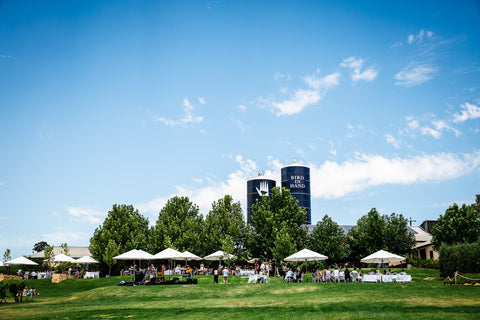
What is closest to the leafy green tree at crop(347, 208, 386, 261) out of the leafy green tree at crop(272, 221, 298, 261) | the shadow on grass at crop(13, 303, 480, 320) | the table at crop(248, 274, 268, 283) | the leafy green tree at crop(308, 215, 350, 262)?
the leafy green tree at crop(308, 215, 350, 262)

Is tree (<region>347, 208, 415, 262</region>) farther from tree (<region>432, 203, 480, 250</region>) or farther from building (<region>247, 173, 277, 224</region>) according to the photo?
building (<region>247, 173, 277, 224</region>)

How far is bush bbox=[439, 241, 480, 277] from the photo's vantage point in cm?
2703

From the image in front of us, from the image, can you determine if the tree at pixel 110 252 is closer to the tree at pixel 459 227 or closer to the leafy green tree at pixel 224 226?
the leafy green tree at pixel 224 226

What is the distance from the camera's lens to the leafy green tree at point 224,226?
155 feet

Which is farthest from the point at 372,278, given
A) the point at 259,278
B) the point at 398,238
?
the point at 398,238

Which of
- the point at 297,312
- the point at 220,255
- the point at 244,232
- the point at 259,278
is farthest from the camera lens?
the point at 244,232

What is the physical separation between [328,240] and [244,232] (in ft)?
32.4

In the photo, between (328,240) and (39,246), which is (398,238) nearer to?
(328,240)

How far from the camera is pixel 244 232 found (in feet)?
156

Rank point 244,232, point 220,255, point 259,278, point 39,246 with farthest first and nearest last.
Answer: point 39,246 → point 244,232 → point 220,255 → point 259,278

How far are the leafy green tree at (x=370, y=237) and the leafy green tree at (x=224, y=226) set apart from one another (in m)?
14.5

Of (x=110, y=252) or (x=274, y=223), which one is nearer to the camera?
(x=274, y=223)

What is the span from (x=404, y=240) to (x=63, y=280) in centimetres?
3854

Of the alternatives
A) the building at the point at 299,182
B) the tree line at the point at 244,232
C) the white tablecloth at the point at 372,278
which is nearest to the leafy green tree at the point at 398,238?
the tree line at the point at 244,232
